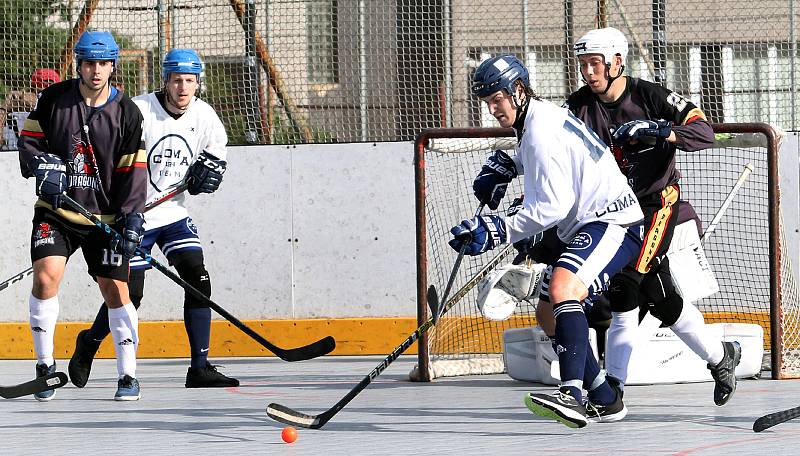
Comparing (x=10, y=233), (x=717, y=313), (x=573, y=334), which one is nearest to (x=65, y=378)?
(x=573, y=334)

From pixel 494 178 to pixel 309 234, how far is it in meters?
3.07

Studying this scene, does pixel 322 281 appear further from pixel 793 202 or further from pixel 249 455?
pixel 249 455

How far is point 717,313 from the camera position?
7.23 meters

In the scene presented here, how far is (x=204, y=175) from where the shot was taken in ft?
19.6

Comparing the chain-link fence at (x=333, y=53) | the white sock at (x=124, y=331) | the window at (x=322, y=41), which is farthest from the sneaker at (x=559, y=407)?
the window at (x=322, y=41)

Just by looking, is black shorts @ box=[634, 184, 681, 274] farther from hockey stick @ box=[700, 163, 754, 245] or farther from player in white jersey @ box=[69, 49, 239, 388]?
player in white jersey @ box=[69, 49, 239, 388]

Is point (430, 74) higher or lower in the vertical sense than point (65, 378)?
higher

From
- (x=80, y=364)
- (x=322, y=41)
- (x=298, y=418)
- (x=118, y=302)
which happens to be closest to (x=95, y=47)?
(x=118, y=302)

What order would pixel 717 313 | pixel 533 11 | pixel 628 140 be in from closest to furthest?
pixel 628 140 → pixel 717 313 → pixel 533 11

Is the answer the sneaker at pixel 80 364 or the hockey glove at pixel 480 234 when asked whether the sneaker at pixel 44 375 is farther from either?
the hockey glove at pixel 480 234

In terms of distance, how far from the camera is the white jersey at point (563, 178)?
427 cm

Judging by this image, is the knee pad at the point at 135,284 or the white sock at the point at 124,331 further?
the knee pad at the point at 135,284

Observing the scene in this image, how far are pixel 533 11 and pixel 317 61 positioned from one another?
47.4 inches

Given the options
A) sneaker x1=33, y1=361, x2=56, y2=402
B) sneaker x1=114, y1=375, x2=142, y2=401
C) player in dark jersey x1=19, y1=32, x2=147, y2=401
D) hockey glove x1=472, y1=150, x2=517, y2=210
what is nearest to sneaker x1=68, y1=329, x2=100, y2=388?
sneaker x1=33, y1=361, x2=56, y2=402
